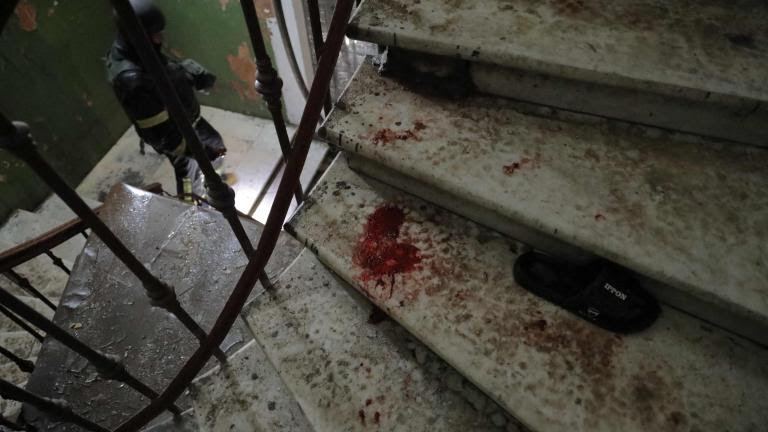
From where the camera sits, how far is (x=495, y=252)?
120cm

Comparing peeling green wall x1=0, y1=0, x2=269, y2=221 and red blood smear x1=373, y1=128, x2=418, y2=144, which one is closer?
red blood smear x1=373, y1=128, x2=418, y2=144

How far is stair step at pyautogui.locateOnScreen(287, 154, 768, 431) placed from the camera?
3.02ft

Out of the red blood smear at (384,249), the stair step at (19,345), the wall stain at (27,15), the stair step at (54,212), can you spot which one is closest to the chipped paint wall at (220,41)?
the wall stain at (27,15)

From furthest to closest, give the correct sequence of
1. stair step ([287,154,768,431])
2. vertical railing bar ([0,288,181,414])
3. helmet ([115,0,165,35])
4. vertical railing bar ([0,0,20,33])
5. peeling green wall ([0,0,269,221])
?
peeling green wall ([0,0,269,221]) < helmet ([115,0,165,35]) < stair step ([287,154,768,431]) < vertical railing bar ([0,288,181,414]) < vertical railing bar ([0,0,20,33])

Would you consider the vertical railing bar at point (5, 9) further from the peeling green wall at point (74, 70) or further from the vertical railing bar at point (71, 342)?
the peeling green wall at point (74, 70)

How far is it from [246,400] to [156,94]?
287cm

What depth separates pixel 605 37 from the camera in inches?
44.7

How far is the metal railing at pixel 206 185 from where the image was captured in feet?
2.23

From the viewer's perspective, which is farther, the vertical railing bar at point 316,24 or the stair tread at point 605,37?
the vertical railing bar at point 316,24

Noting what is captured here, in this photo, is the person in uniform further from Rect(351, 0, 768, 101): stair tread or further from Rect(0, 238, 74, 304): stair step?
Rect(351, 0, 768, 101): stair tread

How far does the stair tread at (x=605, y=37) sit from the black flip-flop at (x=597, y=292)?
50 cm

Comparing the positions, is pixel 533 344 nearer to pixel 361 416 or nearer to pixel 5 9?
pixel 361 416

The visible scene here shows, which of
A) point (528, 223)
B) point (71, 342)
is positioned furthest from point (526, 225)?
point (71, 342)

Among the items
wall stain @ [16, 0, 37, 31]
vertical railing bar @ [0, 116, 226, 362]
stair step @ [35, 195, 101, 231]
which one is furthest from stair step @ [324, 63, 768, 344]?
wall stain @ [16, 0, 37, 31]
